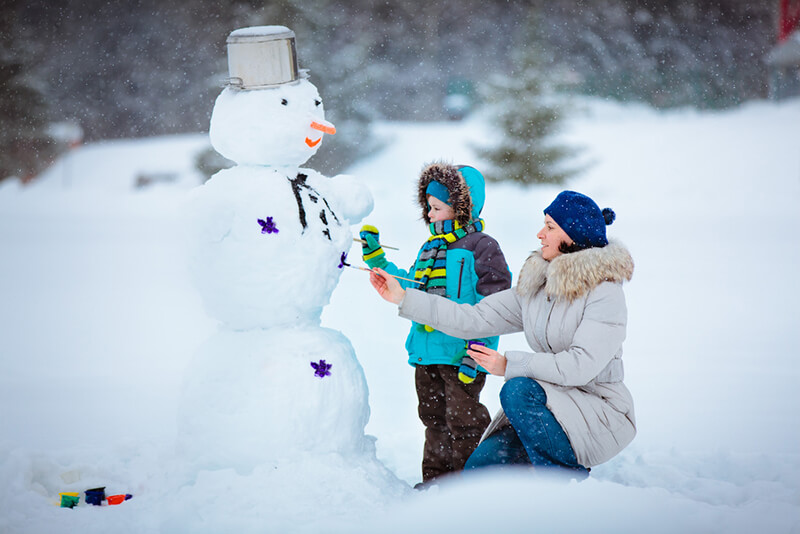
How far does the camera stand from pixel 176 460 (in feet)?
9.30

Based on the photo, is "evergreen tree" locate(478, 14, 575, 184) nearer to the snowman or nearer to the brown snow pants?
the brown snow pants

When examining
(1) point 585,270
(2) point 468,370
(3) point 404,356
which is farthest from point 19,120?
(1) point 585,270

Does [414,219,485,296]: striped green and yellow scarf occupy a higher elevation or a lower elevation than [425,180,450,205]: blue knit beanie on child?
lower

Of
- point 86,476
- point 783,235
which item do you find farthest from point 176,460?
point 783,235

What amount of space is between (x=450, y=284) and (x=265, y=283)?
27.4 inches

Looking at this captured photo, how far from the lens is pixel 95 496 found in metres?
2.89

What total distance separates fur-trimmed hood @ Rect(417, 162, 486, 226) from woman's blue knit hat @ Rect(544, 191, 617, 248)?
45cm

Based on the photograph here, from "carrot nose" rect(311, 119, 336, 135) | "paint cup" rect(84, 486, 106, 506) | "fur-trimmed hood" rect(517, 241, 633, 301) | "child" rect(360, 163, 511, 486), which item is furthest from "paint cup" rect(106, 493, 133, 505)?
"fur-trimmed hood" rect(517, 241, 633, 301)

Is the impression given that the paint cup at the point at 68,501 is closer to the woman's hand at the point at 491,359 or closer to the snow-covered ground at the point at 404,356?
the snow-covered ground at the point at 404,356

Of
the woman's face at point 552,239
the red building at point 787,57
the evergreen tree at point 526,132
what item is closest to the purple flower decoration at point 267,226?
the woman's face at point 552,239

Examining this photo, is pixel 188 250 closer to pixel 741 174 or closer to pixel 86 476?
pixel 86 476

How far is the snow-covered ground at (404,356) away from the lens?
98.5 inches

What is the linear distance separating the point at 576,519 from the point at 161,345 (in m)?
4.09

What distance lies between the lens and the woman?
2424mm
